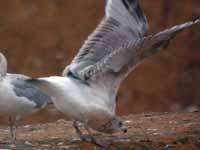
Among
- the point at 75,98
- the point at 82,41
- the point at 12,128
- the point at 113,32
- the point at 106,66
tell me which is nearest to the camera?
the point at 75,98

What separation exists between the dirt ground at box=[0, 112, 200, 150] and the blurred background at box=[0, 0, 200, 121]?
7357 millimetres

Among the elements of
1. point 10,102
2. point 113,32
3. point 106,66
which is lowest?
point 10,102

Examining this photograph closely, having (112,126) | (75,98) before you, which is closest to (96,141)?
(112,126)

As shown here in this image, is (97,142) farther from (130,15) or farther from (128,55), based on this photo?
(130,15)

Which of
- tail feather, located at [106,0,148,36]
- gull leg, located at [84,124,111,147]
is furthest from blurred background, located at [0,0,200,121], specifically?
gull leg, located at [84,124,111,147]

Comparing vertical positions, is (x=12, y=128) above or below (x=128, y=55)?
below

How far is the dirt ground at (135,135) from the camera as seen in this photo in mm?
7758

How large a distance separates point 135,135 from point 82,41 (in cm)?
906

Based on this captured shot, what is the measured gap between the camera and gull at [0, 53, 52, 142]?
8.16 meters

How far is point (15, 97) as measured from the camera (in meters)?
8.29

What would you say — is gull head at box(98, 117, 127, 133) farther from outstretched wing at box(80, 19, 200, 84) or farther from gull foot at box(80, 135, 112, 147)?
outstretched wing at box(80, 19, 200, 84)

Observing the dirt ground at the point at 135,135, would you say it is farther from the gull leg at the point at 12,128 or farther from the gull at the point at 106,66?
the gull at the point at 106,66

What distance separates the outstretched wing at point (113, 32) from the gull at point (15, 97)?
54cm

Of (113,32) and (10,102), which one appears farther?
(10,102)
